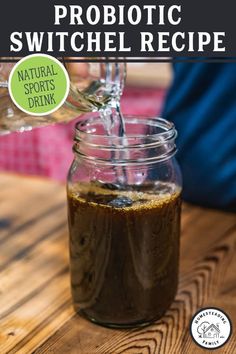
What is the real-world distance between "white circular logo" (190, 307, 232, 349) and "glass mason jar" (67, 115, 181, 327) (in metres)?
0.05

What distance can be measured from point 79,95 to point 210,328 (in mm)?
322

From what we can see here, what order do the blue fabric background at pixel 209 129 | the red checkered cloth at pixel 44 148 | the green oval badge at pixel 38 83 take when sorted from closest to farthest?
the green oval badge at pixel 38 83 < the blue fabric background at pixel 209 129 < the red checkered cloth at pixel 44 148

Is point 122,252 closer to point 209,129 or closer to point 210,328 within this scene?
point 210,328

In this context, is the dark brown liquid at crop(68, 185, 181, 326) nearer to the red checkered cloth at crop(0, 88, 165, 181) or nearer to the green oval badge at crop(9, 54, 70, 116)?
the green oval badge at crop(9, 54, 70, 116)

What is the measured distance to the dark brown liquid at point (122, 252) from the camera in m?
0.78

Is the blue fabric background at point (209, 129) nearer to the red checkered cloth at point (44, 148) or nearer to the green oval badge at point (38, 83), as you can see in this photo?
the green oval badge at point (38, 83)

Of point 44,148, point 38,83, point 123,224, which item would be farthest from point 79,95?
point 44,148

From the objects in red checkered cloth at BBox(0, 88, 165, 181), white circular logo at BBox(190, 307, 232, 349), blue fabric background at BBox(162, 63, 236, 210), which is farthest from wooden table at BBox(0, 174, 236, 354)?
red checkered cloth at BBox(0, 88, 165, 181)

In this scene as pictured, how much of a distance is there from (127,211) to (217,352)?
191 mm

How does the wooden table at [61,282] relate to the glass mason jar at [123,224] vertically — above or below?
below

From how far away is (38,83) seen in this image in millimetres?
771

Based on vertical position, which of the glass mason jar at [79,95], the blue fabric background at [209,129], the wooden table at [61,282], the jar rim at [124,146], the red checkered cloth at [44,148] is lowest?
the red checkered cloth at [44,148]

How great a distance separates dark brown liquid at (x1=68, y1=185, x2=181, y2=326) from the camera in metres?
0.78

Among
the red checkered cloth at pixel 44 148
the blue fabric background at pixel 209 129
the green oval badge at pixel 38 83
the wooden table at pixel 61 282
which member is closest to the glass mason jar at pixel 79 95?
the green oval badge at pixel 38 83
